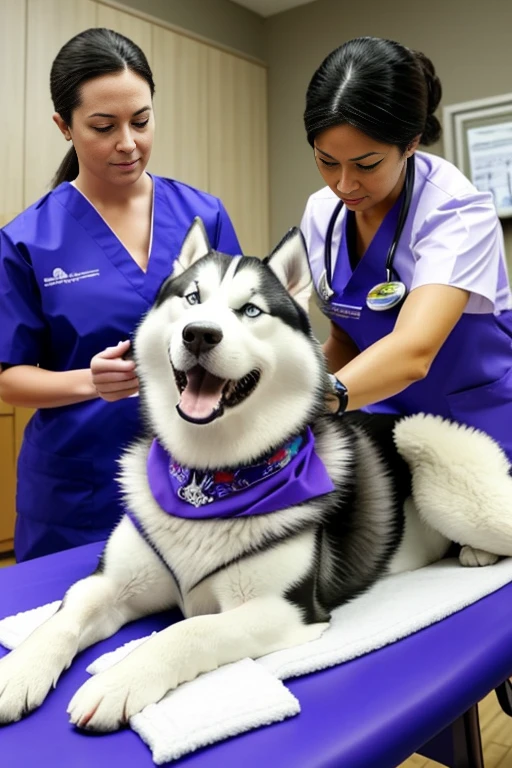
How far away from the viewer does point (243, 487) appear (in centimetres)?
83

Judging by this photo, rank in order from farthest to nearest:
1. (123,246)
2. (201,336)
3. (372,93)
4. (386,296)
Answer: (123,246) < (386,296) < (372,93) < (201,336)

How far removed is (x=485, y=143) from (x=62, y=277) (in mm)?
2580

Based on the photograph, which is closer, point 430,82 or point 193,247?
point 193,247

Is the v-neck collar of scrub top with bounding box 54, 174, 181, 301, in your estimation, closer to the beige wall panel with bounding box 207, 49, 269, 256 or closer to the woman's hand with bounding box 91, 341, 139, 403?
the woman's hand with bounding box 91, 341, 139, 403

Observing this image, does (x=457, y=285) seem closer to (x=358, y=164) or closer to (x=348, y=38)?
(x=358, y=164)

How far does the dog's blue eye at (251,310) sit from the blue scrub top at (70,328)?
524 mm

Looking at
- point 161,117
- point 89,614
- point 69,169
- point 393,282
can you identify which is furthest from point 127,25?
point 89,614

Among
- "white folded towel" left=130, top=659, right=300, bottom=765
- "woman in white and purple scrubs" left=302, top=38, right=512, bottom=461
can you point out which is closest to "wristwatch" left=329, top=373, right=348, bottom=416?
"woman in white and purple scrubs" left=302, top=38, right=512, bottom=461

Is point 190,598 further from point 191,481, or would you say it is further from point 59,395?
point 59,395

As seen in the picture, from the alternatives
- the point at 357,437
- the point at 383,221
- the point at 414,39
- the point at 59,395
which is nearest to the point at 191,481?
the point at 357,437

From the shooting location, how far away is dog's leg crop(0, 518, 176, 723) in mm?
668

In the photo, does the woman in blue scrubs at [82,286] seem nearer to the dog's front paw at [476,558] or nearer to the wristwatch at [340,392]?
the wristwatch at [340,392]

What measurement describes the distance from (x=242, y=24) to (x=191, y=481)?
3806 millimetres

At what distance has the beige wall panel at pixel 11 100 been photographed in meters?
2.81
